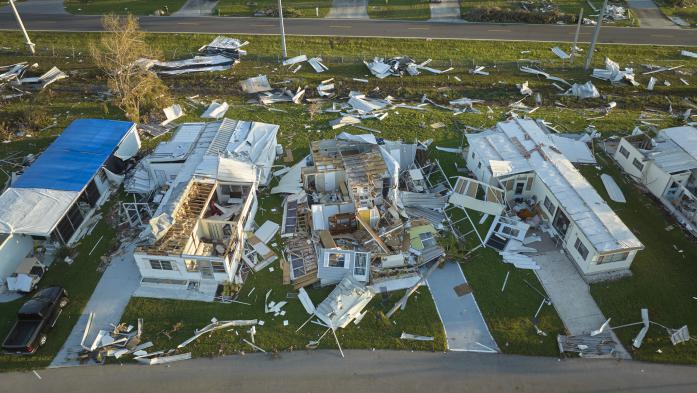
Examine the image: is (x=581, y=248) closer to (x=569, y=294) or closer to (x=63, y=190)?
(x=569, y=294)

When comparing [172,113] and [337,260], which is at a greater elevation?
[172,113]

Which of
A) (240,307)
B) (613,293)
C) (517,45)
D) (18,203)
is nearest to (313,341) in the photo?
(240,307)

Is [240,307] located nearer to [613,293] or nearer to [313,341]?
[313,341]

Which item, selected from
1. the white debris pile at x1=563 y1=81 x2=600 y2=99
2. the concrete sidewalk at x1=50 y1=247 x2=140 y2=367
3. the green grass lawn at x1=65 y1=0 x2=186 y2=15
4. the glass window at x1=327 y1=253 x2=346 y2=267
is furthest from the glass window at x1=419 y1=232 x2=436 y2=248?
the green grass lawn at x1=65 y1=0 x2=186 y2=15

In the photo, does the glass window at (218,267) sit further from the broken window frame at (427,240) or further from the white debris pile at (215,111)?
the white debris pile at (215,111)

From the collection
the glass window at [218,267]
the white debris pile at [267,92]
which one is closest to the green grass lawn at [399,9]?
the white debris pile at [267,92]

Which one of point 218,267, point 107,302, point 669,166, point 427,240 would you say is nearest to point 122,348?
point 107,302

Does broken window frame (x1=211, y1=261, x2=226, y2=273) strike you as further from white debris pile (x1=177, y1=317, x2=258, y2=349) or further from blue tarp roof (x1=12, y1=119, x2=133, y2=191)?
blue tarp roof (x1=12, y1=119, x2=133, y2=191)
